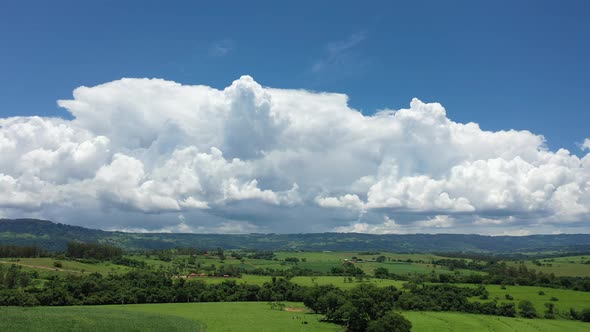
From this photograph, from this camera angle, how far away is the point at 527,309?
15250cm

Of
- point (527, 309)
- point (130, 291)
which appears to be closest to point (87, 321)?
point (130, 291)

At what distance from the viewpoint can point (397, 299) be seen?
541 ft

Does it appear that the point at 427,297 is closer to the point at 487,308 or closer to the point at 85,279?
the point at 487,308

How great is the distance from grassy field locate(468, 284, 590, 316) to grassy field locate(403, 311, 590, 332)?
58.3ft

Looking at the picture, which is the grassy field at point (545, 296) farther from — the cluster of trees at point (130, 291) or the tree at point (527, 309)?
the cluster of trees at point (130, 291)

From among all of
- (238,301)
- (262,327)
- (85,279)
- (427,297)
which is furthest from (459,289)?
(85,279)

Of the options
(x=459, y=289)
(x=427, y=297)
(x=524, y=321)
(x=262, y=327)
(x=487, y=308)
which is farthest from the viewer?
(x=459, y=289)

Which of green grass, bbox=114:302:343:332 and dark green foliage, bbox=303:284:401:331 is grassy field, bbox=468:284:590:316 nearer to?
dark green foliage, bbox=303:284:401:331

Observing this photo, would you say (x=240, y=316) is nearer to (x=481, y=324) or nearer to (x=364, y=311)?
(x=364, y=311)

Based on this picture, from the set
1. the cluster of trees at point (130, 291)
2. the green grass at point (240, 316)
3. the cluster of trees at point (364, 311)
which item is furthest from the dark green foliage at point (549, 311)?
the cluster of trees at point (130, 291)

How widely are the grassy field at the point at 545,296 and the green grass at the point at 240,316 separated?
3083 inches

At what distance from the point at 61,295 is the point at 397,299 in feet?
360

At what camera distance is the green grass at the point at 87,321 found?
100m

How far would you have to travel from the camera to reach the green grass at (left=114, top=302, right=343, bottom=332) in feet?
373
